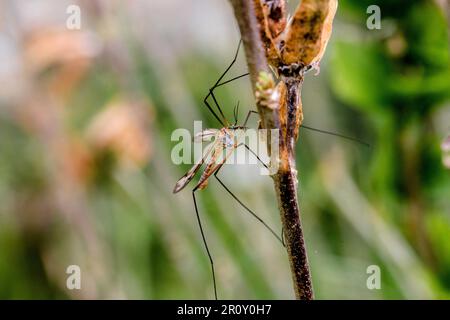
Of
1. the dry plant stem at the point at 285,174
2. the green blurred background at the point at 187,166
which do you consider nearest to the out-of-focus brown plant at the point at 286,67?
the dry plant stem at the point at 285,174

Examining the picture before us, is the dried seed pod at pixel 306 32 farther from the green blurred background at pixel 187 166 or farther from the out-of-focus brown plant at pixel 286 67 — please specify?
the green blurred background at pixel 187 166

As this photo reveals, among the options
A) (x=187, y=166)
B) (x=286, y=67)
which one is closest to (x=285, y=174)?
(x=286, y=67)

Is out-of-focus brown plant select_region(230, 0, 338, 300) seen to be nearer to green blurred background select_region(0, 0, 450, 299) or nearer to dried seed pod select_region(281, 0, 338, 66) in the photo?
dried seed pod select_region(281, 0, 338, 66)

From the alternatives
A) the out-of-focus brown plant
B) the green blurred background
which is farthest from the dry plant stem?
the green blurred background

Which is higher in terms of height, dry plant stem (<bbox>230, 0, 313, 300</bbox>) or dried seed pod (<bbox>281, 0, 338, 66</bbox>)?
dried seed pod (<bbox>281, 0, 338, 66</bbox>)

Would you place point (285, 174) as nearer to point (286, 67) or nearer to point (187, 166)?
point (286, 67)
